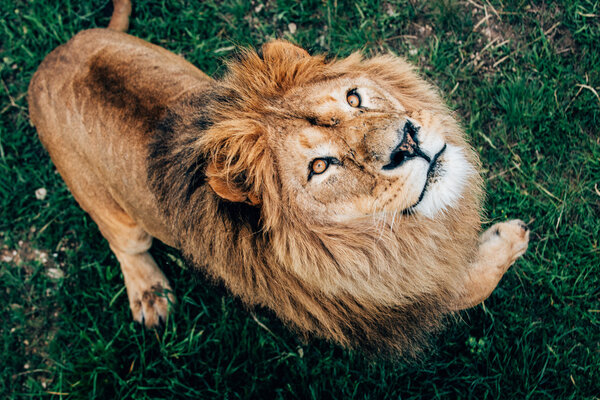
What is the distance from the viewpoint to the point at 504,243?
2.73 meters

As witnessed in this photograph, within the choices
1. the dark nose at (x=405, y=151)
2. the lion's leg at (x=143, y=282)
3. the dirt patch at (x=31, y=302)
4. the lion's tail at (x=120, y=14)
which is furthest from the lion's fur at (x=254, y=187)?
the dirt patch at (x=31, y=302)

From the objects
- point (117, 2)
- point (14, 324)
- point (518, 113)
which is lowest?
point (14, 324)

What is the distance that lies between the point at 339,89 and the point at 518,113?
1.95m

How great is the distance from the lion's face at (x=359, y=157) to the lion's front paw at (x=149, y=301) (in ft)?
5.94

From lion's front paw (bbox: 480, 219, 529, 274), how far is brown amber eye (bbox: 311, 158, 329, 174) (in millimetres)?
1344

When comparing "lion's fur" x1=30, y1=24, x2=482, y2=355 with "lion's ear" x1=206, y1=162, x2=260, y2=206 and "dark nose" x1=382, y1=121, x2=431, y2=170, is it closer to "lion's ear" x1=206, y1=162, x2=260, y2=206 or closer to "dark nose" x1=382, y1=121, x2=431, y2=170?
"lion's ear" x1=206, y1=162, x2=260, y2=206

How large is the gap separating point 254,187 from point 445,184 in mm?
807

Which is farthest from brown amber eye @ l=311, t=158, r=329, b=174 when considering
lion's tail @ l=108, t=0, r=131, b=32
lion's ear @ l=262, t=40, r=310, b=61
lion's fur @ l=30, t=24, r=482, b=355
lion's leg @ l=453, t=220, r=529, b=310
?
lion's tail @ l=108, t=0, r=131, b=32

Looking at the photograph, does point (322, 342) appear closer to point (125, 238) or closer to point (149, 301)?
point (149, 301)

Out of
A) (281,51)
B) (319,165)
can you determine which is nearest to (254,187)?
(319,165)

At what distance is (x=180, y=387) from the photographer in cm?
320

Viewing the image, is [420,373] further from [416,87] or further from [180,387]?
[416,87]

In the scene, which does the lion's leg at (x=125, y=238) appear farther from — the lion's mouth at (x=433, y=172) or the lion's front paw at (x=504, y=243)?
the lion's front paw at (x=504, y=243)

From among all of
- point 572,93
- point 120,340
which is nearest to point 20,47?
point 120,340
